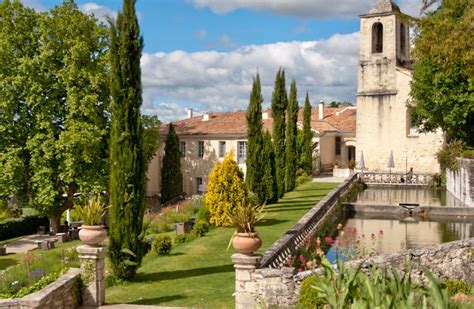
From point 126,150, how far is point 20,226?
2289 centimetres

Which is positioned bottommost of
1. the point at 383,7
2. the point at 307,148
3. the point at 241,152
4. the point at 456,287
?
the point at 456,287


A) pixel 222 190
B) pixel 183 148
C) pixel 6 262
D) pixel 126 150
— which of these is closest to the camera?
pixel 126 150

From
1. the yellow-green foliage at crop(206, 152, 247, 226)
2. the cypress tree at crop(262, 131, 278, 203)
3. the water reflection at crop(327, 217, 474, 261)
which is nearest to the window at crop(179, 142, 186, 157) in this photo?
the cypress tree at crop(262, 131, 278, 203)

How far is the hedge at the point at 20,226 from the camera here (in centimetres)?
3212

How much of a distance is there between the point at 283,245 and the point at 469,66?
8.20m

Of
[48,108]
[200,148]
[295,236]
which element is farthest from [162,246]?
[200,148]

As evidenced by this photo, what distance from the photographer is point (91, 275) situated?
11477 mm

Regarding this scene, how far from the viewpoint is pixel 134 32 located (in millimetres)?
14062

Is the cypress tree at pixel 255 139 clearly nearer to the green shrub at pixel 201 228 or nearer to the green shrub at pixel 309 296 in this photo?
the green shrub at pixel 201 228

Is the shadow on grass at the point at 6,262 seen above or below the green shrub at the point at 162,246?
below

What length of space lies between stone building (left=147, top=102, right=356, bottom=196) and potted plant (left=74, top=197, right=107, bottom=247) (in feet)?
110

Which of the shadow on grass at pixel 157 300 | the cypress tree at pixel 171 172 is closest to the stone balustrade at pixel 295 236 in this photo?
the shadow on grass at pixel 157 300

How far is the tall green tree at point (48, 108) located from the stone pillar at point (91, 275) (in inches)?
624

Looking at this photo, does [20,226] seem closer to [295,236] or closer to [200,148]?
[200,148]
